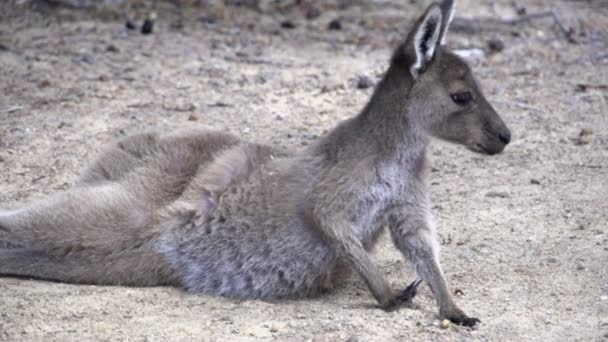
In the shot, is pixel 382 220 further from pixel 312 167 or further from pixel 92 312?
pixel 92 312

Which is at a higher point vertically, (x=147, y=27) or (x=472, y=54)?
(x=147, y=27)

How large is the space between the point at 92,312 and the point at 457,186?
3.00 meters

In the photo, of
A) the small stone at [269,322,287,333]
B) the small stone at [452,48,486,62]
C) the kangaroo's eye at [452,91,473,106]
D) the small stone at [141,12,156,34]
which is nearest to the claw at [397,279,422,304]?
the small stone at [269,322,287,333]

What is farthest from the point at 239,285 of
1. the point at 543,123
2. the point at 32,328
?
the point at 543,123

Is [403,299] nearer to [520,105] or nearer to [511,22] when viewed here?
[520,105]

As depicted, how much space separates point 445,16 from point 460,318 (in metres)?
1.79

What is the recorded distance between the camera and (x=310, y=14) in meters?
10.4

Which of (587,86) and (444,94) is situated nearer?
(444,94)

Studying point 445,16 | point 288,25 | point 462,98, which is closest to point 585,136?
point 462,98

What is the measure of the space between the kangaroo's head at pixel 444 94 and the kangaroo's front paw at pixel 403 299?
3.16 ft

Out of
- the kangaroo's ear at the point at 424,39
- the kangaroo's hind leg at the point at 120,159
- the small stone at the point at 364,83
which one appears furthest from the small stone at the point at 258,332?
the small stone at the point at 364,83

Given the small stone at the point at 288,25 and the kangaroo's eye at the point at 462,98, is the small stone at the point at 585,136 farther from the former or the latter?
the small stone at the point at 288,25

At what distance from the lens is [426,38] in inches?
213

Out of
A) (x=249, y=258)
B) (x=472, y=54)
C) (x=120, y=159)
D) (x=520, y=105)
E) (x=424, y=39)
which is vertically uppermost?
(x=424, y=39)
